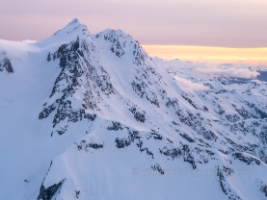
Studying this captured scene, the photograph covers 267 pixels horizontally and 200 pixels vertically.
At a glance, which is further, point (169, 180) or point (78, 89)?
point (78, 89)

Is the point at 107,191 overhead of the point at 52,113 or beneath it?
beneath

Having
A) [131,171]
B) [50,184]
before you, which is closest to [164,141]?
[131,171]

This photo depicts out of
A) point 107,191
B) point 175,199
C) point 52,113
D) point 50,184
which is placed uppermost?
point 52,113

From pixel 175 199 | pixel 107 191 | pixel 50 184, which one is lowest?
pixel 175 199

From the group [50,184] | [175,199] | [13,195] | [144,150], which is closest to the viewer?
[50,184]

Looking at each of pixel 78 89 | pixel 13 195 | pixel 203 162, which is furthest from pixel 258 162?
pixel 13 195

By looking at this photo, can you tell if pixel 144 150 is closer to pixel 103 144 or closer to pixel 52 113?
pixel 103 144

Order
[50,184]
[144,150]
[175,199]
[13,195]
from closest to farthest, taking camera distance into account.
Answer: [50,184]
[13,195]
[175,199]
[144,150]

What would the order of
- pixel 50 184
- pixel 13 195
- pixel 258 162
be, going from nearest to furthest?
pixel 50 184, pixel 13 195, pixel 258 162

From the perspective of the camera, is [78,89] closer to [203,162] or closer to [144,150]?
[144,150]
